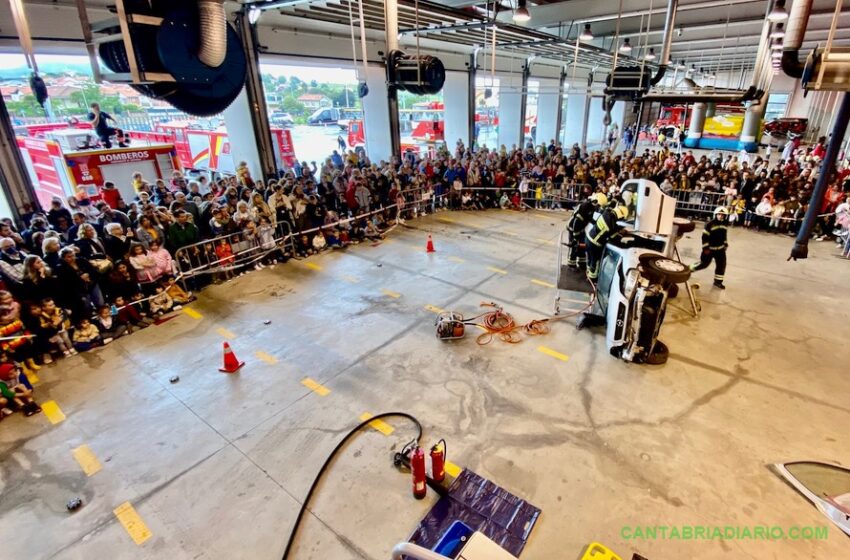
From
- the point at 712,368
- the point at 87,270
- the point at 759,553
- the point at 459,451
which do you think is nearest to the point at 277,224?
the point at 87,270

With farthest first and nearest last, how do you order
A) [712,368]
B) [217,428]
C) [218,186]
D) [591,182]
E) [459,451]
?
[591,182] → [218,186] → [712,368] → [217,428] → [459,451]

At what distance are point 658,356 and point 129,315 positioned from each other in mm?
8550

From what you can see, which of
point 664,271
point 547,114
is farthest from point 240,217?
point 547,114

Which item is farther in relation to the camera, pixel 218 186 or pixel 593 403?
pixel 218 186

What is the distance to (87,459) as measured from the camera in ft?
14.6

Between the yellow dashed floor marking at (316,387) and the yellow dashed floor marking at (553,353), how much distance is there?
3177 mm

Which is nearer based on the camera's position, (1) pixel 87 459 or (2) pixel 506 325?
(1) pixel 87 459

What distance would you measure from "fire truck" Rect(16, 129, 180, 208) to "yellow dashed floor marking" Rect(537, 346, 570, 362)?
38.0 feet

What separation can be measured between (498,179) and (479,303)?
7662 mm

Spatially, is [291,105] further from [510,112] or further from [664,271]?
[664,271]

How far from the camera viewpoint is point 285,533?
144 inches

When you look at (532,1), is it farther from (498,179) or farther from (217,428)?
(217,428)

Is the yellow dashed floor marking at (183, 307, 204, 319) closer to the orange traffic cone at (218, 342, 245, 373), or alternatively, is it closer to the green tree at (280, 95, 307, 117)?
the orange traffic cone at (218, 342, 245, 373)

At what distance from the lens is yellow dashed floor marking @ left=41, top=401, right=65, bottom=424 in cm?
506
